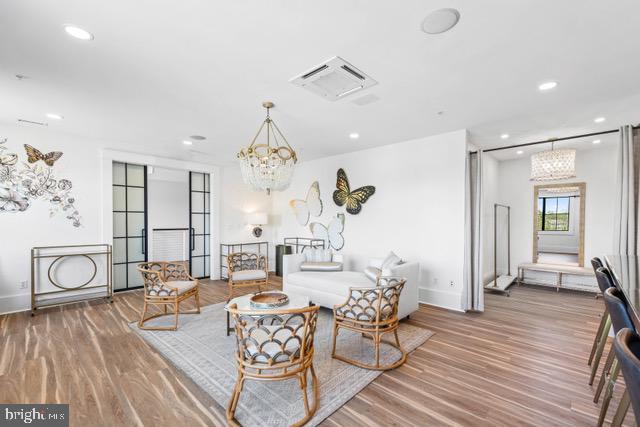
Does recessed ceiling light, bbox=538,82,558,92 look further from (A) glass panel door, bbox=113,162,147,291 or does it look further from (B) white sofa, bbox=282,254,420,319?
(A) glass panel door, bbox=113,162,147,291

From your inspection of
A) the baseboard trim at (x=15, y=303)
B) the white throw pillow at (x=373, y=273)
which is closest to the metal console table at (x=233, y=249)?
the baseboard trim at (x=15, y=303)

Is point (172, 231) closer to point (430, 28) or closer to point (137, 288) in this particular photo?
point (137, 288)

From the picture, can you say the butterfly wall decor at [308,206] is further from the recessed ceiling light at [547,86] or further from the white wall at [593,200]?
the white wall at [593,200]

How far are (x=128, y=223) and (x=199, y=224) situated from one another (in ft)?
4.49

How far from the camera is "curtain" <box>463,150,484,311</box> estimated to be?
4.11 m

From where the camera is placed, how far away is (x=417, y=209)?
467 cm

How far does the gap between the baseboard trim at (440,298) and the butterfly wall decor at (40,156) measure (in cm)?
619

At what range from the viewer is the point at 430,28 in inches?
74.9

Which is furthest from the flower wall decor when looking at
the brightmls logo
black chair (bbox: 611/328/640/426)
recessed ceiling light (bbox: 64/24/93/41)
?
black chair (bbox: 611/328/640/426)

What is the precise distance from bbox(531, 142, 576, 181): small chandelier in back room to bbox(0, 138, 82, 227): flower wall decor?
7411mm

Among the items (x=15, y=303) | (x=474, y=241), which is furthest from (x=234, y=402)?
(x=15, y=303)

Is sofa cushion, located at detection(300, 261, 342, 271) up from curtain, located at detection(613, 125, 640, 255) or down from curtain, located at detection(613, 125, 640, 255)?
down

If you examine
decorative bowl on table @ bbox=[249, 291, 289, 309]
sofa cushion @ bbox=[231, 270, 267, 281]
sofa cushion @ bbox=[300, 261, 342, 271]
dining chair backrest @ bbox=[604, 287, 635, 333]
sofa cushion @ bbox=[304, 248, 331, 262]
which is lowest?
sofa cushion @ bbox=[231, 270, 267, 281]

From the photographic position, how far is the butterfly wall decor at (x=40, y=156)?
4145 millimetres
